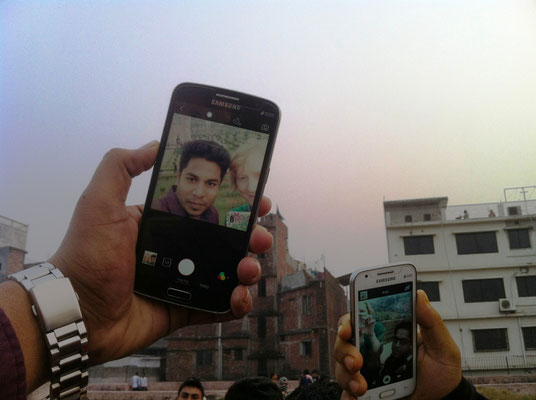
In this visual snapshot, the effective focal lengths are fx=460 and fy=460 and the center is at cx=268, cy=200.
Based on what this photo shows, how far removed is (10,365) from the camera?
118 cm

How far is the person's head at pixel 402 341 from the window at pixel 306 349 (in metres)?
25.6

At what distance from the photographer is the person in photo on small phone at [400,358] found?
2.00 meters

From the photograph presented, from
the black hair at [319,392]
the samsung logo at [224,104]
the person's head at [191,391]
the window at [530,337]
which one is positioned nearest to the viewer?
the samsung logo at [224,104]

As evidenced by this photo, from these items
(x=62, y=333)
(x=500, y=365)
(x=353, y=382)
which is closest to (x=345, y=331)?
(x=353, y=382)

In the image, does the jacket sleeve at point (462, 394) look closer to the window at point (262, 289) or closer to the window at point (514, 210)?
the window at point (514, 210)

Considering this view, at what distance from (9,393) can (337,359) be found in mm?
1212

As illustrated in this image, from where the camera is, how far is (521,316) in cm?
2303

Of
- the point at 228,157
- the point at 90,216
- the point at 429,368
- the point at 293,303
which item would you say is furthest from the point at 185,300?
the point at 293,303

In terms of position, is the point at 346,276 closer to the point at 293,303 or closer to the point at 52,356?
the point at 293,303

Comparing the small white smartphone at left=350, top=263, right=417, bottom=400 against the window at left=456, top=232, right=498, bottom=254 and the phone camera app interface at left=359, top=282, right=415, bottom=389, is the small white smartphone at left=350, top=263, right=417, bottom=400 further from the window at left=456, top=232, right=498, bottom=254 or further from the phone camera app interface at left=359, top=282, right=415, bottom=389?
the window at left=456, top=232, right=498, bottom=254

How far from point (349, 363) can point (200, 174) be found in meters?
1.06

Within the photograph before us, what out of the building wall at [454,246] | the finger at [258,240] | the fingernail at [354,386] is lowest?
the fingernail at [354,386]

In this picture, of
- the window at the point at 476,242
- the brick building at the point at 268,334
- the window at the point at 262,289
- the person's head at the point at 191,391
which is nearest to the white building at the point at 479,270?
the window at the point at 476,242

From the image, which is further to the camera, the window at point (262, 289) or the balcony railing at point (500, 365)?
the window at point (262, 289)
